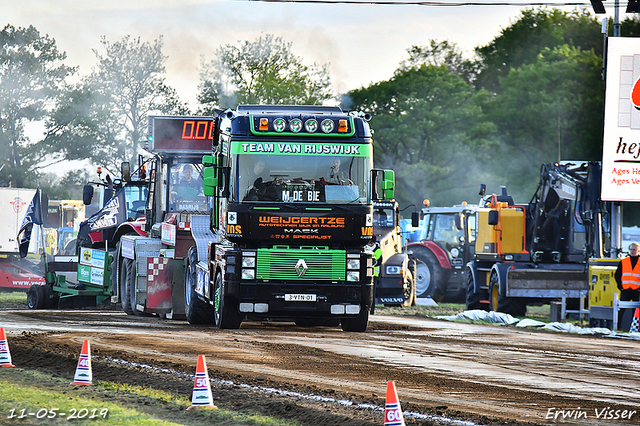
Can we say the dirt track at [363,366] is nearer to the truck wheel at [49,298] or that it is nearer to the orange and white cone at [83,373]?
A: the orange and white cone at [83,373]

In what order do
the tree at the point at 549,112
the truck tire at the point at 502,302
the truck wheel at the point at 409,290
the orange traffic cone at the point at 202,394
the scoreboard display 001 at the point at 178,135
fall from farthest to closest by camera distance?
the tree at the point at 549,112 → the truck wheel at the point at 409,290 → the truck tire at the point at 502,302 → the scoreboard display 001 at the point at 178,135 → the orange traffic cone at the point at 202,394

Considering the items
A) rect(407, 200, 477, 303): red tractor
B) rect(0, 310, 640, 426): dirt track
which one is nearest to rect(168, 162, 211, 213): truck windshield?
rect(0, 310, 640, 426): dirt track

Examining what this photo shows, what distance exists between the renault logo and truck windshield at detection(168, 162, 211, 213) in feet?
15.0

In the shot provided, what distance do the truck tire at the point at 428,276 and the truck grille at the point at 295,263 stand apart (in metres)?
14.1

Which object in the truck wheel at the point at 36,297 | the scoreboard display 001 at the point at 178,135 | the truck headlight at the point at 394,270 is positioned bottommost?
the truck wheel at the point at 36,297

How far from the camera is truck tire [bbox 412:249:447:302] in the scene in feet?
97.0

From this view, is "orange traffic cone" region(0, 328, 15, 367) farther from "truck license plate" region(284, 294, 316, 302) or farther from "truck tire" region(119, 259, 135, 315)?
"truck tire" region(119, 259, 135, 315)

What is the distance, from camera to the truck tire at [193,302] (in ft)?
59.8

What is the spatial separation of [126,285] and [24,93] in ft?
127

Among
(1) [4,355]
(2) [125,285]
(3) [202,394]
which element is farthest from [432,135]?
(3) [202,394]

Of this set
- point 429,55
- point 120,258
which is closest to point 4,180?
point 429,55

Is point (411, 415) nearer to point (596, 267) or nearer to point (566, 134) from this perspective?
point (596, 267)

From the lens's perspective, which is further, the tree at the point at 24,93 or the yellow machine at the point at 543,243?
the tree at the point at 24,93

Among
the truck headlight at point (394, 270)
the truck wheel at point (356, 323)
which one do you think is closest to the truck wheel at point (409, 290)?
the truck headlight at point (394, 270)
